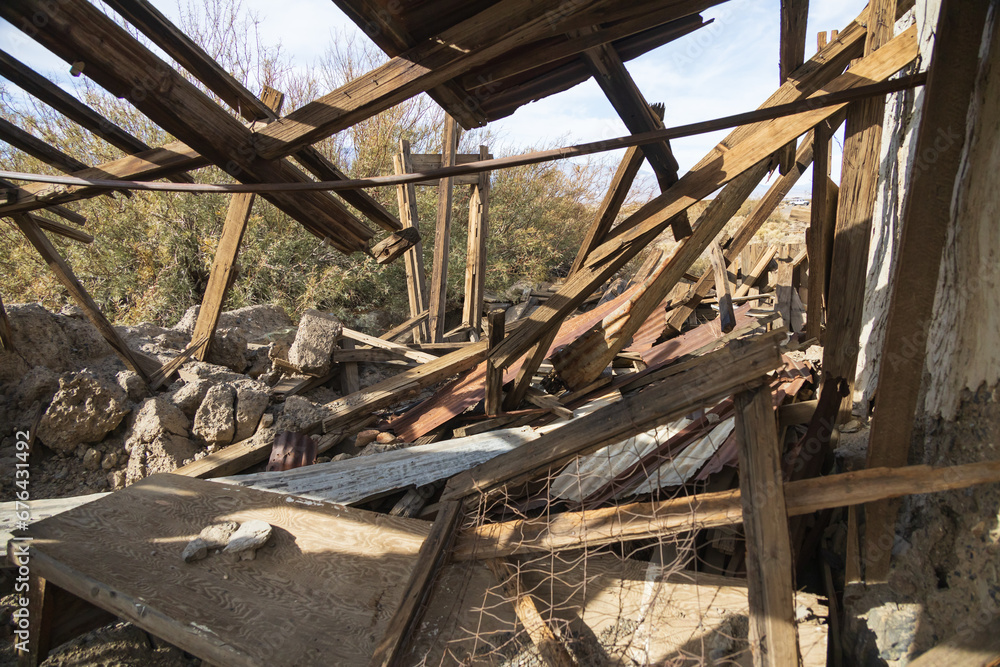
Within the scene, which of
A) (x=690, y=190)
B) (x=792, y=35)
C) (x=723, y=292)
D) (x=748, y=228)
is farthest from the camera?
(x=748, y=228)

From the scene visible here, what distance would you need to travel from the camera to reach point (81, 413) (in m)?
4.51

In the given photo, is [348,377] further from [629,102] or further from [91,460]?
[629,102]

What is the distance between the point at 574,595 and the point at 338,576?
1.23 meters

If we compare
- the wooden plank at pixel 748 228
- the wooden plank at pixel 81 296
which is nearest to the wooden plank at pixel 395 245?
the wooden plank at pixel 81 296

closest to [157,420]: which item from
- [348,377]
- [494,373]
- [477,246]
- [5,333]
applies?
[5,333]

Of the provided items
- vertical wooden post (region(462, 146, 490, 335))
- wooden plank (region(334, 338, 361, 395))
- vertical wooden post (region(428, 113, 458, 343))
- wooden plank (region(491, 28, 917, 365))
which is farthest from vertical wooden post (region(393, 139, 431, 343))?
wooden plank (region(491, 28, 917, 365))

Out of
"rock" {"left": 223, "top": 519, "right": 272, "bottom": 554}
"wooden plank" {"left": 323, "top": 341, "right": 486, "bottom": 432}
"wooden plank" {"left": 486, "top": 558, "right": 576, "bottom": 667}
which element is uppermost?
"wooden plank" {"left": 323, "top": 341, "right": 486, "bottom": 432}

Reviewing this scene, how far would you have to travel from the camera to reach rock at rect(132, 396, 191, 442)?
4.48 m

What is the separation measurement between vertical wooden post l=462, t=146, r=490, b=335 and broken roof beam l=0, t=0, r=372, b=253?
4.25 m

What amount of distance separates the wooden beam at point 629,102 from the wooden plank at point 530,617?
7.14 feet

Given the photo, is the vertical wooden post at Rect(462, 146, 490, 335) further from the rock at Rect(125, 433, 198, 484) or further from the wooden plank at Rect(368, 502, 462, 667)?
the wooden plank at Rect(368, 502, 462, 667)

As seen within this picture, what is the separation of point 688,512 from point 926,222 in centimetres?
139

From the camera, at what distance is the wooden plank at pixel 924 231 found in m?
1.89

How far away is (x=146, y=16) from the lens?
8.63ft
